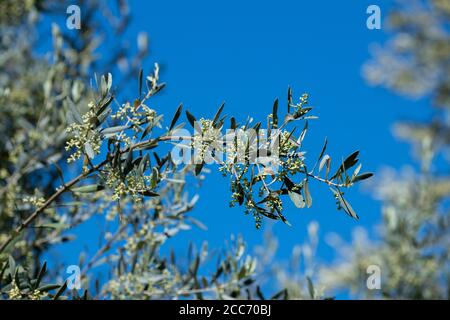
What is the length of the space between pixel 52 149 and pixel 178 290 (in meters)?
1.09

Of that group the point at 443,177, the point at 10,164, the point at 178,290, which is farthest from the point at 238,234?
the point at 443,177

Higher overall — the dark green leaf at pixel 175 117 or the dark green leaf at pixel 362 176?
the dark green leaf at pixel 175 117

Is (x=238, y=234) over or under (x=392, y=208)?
under

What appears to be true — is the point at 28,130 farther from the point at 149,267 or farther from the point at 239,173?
the point at 239,173

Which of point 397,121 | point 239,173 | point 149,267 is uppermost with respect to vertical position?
point 397,121

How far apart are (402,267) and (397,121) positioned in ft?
47.1

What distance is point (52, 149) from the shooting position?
9.95 ft

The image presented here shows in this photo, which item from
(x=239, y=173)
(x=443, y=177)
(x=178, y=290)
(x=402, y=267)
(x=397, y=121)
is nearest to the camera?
(x=239, y=173)

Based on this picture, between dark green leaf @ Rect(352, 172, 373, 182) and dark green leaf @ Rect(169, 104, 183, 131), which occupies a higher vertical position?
dark green leaf @ Rect(169, 104, 183, 131)

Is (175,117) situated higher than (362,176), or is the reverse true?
(175,117)

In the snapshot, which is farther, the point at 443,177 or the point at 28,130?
the point at 443,177

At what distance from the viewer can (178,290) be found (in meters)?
2.32
